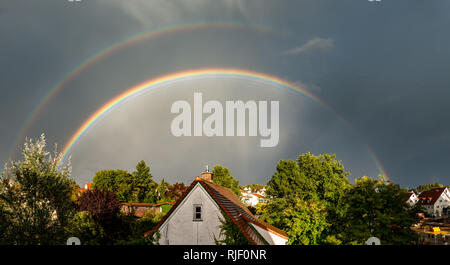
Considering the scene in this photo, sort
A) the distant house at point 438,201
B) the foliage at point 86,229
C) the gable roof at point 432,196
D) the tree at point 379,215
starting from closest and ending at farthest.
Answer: the tree at point 379,215 → the foliage at point 86,229 → the distant house at point 438,201 → the gable roof at point 432,196

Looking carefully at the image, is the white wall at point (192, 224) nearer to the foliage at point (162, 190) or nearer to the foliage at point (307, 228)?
the foliage at point (307, 228)

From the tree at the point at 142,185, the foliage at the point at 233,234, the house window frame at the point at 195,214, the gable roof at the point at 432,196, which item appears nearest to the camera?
the foliage at the point at 233,234

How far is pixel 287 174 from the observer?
5353 cm

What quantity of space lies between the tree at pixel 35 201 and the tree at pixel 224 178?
67550 mm

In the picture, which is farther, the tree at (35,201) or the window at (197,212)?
the window at (197,212)

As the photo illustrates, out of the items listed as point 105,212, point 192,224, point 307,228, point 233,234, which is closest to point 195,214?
point 192,224

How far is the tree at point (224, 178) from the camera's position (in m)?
83.9

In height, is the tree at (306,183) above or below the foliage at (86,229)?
above

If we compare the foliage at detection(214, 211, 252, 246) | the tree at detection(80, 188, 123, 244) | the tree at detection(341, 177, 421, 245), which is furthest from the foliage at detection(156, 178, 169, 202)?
the tree at detection(341, 177, 421, 245)

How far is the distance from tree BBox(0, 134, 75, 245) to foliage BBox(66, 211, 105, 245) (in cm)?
81

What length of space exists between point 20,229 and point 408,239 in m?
22.2

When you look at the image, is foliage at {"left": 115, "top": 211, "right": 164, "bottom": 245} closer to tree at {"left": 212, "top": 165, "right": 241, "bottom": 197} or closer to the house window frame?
the house window frame

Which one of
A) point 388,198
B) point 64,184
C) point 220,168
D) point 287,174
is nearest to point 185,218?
point 64,184

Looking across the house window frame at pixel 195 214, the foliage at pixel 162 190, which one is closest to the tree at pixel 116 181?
the foliage at pixel 162 190
